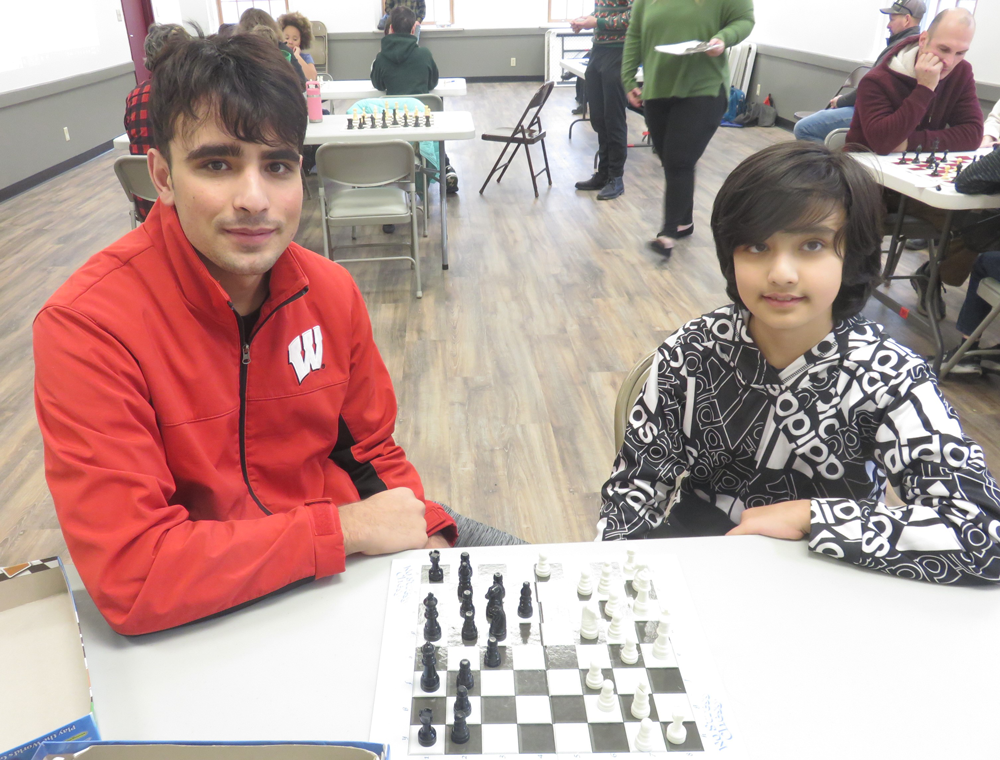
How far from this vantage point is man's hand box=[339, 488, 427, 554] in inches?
37.5

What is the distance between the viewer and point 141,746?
60cm

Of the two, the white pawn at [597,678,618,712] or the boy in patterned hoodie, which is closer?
the white pawn at [597,678,618,712]

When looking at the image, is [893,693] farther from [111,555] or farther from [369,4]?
[369,4]

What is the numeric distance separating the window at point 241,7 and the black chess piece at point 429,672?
41.0 ft

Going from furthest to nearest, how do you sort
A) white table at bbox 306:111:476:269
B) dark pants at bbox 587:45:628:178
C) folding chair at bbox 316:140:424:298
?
dark pants at bbox 587:45:628:178, white table at bbox 306:111:476:269, folding chair at bbox 316:140:424:298

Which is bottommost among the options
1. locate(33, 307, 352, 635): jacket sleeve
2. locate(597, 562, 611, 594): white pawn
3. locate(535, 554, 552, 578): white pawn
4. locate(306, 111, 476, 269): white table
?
locate(306, 111, 476, 269): white table

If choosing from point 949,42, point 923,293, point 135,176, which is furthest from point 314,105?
point 923,293

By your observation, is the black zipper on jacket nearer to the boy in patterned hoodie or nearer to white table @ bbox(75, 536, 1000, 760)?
white table @ bbox(75, 536, 1000, 760)

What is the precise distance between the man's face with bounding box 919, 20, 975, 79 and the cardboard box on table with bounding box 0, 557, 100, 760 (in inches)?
140

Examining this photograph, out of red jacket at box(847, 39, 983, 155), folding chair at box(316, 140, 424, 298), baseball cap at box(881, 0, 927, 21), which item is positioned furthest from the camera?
baseball cap at box(881, 0, 927, 21)

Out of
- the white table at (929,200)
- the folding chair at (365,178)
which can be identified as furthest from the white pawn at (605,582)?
the folding chair at (365,178)

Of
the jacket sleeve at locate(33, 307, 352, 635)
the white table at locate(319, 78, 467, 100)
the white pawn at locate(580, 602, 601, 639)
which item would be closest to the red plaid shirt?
the white table at locate(319, 78, 467, 100)

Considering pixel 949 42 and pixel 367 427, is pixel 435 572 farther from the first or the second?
pixel 949 42

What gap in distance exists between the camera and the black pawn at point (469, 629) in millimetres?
838
